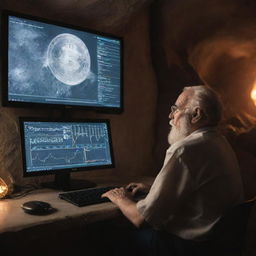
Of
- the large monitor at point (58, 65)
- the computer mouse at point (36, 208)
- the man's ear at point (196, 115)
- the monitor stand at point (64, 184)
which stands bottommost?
the computer mouse at point (36, 208)

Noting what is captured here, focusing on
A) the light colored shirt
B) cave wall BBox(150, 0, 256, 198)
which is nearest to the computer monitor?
the light colored shirt

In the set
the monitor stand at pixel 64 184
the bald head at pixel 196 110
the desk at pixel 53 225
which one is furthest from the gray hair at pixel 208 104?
the monitor stand at pixel 64 184

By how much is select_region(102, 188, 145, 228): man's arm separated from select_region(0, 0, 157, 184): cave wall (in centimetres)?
60

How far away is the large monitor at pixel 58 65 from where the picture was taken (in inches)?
73.4

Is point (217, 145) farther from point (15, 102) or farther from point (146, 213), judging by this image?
point (15, 102)

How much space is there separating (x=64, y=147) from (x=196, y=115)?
74 cm

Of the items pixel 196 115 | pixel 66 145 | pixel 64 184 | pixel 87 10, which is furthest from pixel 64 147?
pixel 87 10

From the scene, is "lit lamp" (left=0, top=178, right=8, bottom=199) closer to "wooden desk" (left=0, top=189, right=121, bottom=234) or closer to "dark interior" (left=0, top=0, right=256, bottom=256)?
"wooden desk" (left=0, top=189, right=121, bottom=234)

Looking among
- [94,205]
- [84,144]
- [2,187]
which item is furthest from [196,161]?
[2,187]

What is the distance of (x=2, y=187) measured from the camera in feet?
5.80

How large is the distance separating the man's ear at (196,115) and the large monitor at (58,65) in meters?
0.70

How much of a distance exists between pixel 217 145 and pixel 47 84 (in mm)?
979

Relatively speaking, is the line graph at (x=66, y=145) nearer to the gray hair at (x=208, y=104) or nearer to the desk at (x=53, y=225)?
the desk at (x=53, y=225)

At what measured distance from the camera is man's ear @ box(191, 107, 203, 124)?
5.66ft
